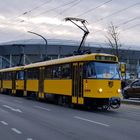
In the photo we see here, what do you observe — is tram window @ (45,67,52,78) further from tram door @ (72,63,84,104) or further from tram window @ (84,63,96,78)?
tram window @ (84,63,96,78)

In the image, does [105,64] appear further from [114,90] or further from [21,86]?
[21,86]

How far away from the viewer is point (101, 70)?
26.0 metres

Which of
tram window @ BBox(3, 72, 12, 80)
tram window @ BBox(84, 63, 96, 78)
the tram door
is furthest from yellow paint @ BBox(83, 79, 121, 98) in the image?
tram window @ BBox(3, 72, 12, 80)

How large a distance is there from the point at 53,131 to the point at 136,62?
95030mm

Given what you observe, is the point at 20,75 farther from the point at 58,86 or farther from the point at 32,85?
the point at 58,86

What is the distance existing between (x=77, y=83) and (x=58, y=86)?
12.4ft

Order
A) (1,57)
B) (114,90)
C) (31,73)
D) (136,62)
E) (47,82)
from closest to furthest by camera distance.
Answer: (114,90) → (47,82) → (31,73) → (136,62) → (1,57)

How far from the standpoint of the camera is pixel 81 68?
2669 centimetres

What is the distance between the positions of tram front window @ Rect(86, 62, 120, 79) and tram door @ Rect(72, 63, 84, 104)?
83 cm

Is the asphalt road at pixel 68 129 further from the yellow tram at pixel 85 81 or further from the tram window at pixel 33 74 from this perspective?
the tram window at pixel 33 74

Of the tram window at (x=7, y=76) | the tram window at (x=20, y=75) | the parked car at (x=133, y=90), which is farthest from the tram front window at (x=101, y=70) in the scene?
the tram window at (x=7, y=76)

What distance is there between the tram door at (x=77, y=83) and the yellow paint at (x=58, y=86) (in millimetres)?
680

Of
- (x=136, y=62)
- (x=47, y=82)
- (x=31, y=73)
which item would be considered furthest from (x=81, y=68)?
(x=136, y=62)

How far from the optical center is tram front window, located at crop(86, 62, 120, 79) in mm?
25812
